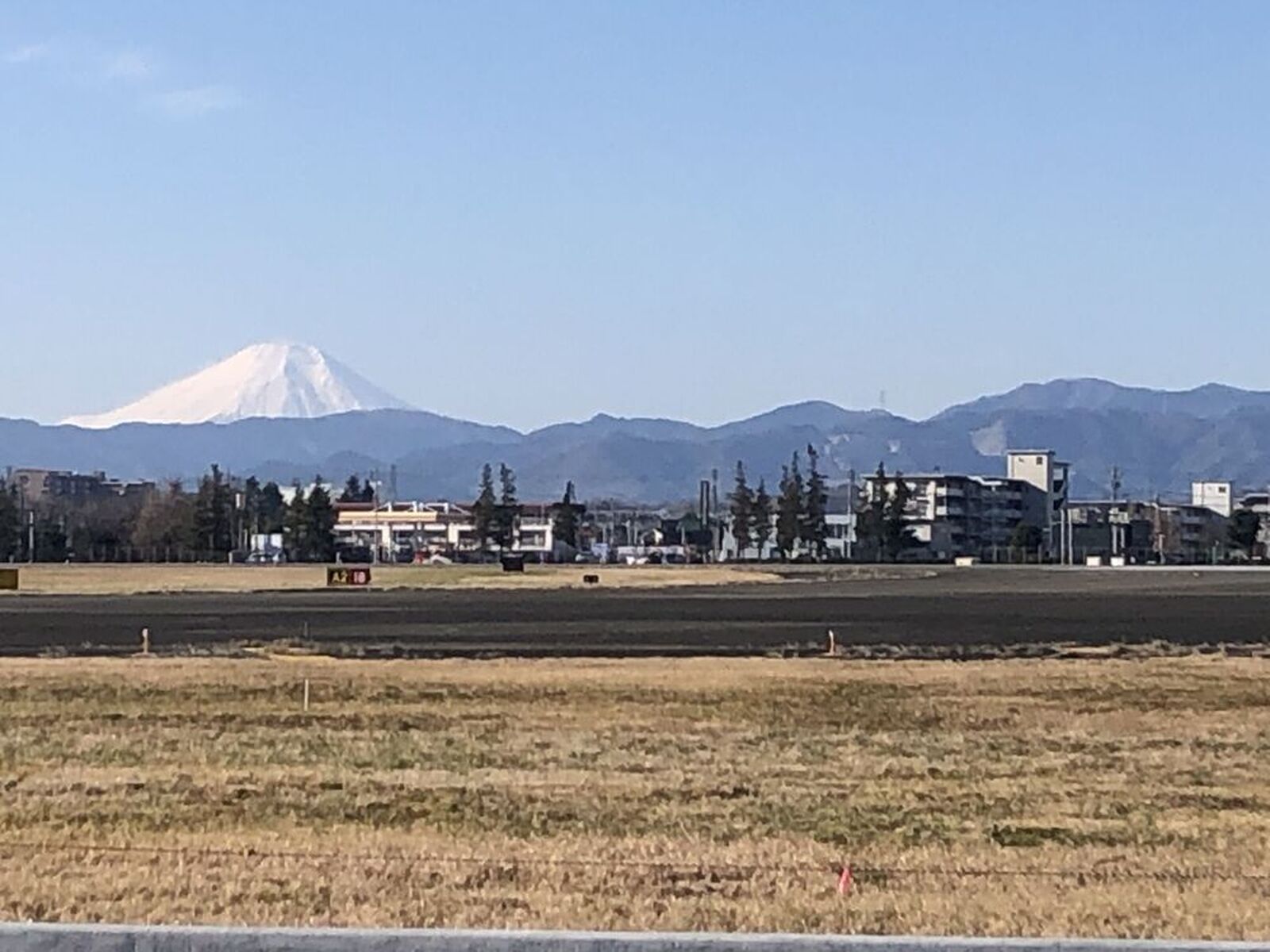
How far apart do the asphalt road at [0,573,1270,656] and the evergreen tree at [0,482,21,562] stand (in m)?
86.2

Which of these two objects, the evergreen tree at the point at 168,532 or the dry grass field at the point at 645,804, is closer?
the dry grass field at the point at 645,804

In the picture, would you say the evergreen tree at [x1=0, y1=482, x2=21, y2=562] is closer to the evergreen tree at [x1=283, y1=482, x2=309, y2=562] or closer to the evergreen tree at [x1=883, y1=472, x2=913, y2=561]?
the evergreen tree at [x1=283, y1=482, x2=309, y2=562]

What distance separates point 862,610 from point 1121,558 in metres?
138

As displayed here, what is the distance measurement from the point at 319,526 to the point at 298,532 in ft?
6.17

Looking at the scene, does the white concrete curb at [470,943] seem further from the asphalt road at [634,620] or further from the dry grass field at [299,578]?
the dry grass field at [299,578]

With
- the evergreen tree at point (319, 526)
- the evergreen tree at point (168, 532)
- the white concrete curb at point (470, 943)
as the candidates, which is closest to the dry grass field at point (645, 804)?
the white concrete curb at point (470, 943)

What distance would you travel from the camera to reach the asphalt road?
153ft

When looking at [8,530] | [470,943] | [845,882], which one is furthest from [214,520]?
[470,943]

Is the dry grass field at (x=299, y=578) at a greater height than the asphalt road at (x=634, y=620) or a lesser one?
greater

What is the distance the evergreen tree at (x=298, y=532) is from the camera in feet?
613

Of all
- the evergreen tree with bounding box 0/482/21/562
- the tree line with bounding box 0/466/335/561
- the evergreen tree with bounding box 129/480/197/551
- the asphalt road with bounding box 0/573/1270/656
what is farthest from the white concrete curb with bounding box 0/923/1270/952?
the evergreen tree with bounding box 129/480/197/551

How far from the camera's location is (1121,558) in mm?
198625

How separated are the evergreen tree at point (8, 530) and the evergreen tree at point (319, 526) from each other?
80.9 feet

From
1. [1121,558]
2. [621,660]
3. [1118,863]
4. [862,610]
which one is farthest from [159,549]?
[1118,863]
